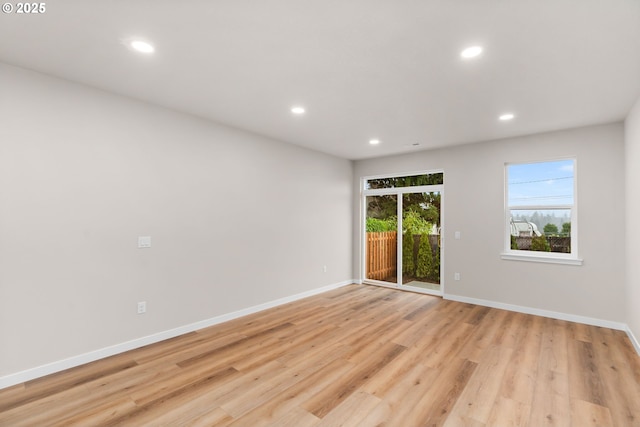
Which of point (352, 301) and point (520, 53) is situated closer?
point (520, 53)

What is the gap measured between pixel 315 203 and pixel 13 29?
4062 millimetres

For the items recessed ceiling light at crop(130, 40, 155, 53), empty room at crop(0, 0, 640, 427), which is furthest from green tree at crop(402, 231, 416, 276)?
recessed ceiling light at crop(130, 40, 155, 53)

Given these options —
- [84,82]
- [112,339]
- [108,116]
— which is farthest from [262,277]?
[84,82]

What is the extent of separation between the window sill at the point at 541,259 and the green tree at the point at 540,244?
0.39 ft

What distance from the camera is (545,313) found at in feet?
13.7

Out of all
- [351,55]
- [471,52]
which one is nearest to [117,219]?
[351,55]

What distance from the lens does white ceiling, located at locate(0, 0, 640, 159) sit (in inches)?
71.3

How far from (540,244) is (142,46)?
5397mm

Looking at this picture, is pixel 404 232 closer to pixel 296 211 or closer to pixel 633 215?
pixel 296 211

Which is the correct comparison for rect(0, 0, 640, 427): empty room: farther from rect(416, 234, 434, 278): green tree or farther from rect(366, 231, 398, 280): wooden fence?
rect(366, 231, 398, 280): wooden fence

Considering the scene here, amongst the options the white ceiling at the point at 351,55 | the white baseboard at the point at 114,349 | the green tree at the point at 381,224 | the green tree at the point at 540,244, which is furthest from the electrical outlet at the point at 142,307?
the green tree at the point at 540,244

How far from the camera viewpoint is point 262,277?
441 centimetres

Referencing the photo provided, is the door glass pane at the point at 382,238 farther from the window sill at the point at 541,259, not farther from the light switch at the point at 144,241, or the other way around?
the light switch at the point at 144,241

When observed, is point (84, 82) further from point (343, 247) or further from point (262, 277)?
point (343, 247)
